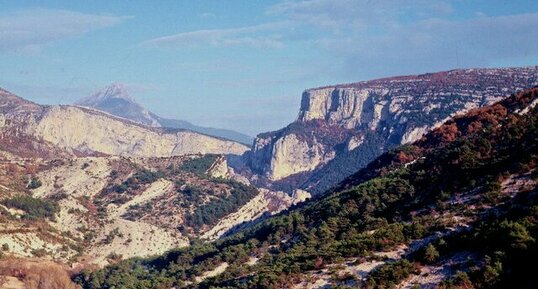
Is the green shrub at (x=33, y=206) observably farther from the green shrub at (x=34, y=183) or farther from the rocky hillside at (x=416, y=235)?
the rocky hillside at (x=416, y=235)

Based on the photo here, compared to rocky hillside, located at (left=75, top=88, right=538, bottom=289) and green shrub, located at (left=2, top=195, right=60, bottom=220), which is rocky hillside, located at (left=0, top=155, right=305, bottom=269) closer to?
green shrub, located at (left=2, top=195, right=60, bottom=220)

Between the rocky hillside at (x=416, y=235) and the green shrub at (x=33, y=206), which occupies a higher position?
the rocky hillside at (x=416, y=235)

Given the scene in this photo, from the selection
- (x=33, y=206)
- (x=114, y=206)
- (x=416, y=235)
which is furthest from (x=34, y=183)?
(x=416, y=235)

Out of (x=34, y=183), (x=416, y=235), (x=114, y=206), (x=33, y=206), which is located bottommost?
(x=114, y=206)

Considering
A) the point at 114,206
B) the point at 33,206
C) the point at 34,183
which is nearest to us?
the point at 33,206

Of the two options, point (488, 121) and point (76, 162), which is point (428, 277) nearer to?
point (488, 121)

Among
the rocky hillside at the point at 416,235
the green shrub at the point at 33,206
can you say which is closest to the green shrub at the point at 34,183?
the green shrub at the point at 33,206

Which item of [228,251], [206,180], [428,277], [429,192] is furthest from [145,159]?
[428,277]

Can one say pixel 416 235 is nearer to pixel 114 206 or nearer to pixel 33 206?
pixel 33 206
